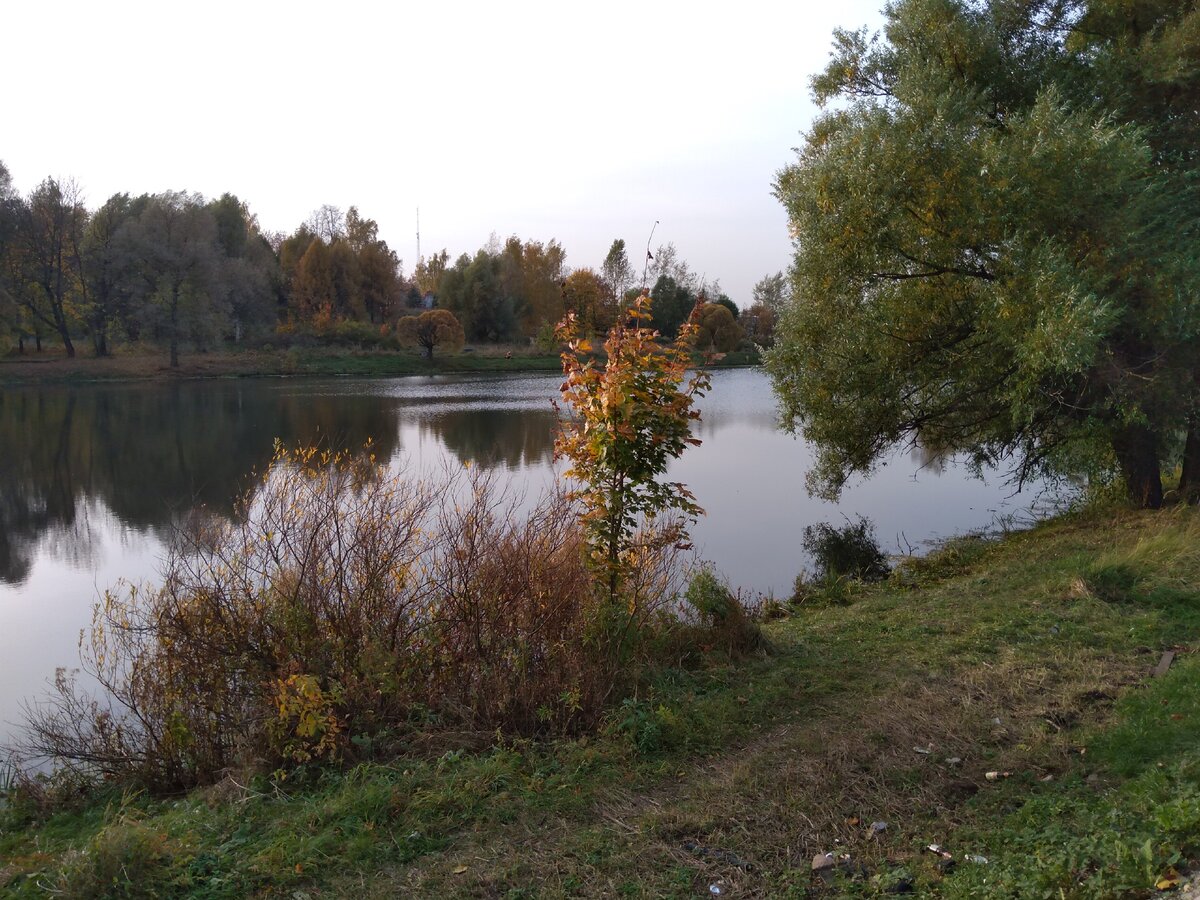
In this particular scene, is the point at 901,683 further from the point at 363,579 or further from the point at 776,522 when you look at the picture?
the point at 776,522

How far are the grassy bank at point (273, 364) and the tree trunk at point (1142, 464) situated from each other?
88.2ft

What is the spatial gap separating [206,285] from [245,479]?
125 feet

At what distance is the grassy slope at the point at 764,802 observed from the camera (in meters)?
3.99

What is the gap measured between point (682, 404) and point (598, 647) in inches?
72.8

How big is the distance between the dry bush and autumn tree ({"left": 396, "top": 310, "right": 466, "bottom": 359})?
180ft

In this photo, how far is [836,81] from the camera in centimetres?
1464

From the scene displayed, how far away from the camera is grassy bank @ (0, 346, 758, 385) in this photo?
156 feet

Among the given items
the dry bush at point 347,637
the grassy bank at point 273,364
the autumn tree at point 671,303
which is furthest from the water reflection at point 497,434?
the autumn tree at point 671,303

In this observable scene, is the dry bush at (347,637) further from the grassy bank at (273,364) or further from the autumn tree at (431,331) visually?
the autumn tree at (431,331)

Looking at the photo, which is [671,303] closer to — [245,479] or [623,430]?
[245,479]

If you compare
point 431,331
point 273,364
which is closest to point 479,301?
point 431,331

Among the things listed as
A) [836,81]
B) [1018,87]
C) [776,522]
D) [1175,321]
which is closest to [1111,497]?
[1175,321]

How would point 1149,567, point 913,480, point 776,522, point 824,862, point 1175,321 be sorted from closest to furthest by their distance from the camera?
point 824,862, point 1149,567, point 1175,321, point 776,522, point 913,480

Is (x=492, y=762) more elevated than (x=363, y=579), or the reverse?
(x=363, y=579)
